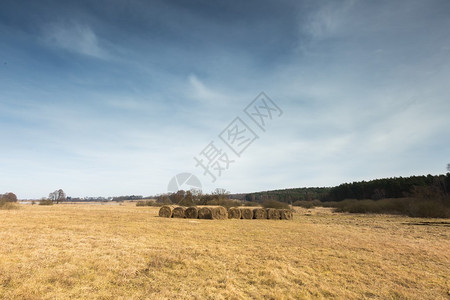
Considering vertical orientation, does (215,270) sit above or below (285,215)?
below

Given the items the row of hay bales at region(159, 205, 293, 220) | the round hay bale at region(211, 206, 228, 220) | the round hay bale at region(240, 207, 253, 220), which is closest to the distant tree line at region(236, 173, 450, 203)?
the row of hay bales at region(159, 205, 293, 220)

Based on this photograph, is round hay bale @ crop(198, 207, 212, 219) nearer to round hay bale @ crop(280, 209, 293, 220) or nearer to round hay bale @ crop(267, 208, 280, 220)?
round hay bale @ crop(267, 208, 280, 220)

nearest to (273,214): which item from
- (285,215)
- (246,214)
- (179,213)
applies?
(285,215)

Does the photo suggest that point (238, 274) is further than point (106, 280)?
Yes

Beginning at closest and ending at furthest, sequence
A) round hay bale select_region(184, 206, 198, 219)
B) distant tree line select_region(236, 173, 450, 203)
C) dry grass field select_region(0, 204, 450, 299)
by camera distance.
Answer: dry grass field select_region(0, 204, 450, 299) → round hay bale select_region(184, 206, 198, 219) → distant tree line select_region(236, 173, 450, 203)

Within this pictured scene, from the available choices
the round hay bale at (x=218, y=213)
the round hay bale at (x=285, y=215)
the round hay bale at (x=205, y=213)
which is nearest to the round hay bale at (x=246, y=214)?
the round hay bale at (x=218, y=213)

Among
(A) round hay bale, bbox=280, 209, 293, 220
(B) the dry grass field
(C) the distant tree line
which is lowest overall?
(B) the dry grass field

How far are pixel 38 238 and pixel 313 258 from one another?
11979 millimetres

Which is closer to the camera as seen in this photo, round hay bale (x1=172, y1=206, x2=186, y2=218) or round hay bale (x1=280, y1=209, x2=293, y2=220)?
round hay bale (x1=172, y1=206, x2=186, y2=218)

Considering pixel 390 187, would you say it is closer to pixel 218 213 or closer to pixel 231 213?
pixel 231 213

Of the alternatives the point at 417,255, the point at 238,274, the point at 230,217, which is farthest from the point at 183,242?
the point at 230,217

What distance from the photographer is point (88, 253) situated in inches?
341

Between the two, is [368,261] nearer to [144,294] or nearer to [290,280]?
[290,280]

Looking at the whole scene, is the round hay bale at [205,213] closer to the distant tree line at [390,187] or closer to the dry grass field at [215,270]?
the dry grass field at [215,270]
